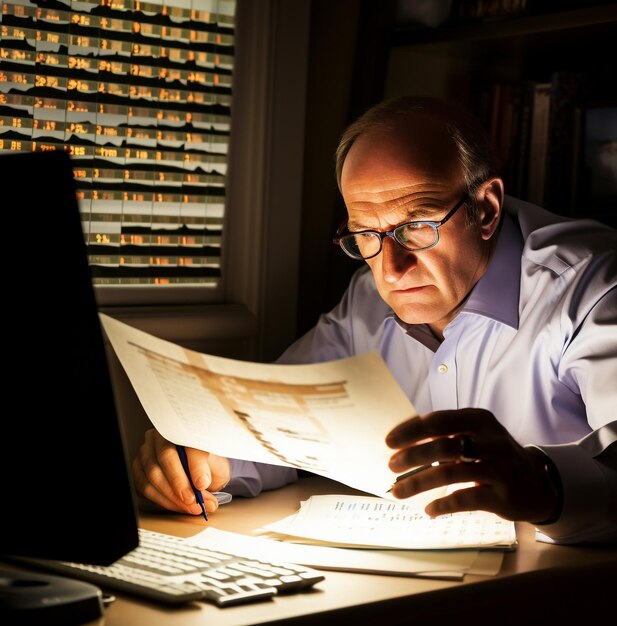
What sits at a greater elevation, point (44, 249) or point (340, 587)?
point (44, 249)

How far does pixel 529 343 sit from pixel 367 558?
59 centimetres

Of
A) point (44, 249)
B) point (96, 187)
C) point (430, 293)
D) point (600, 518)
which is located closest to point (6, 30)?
point (96, 187)

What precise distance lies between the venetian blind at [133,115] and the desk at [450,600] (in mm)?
863

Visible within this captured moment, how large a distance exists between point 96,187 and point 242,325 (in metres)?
0.42

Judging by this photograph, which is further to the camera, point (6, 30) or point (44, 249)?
point (6, 30)

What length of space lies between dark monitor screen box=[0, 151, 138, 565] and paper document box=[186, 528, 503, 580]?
28cm

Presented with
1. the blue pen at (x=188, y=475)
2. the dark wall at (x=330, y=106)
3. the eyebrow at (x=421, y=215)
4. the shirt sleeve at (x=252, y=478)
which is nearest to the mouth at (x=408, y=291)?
the eyebrow at (x=421, y=215)

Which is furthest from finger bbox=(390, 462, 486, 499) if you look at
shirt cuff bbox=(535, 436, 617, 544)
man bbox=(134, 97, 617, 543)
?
man bbox=(134, 97, 617, 543)

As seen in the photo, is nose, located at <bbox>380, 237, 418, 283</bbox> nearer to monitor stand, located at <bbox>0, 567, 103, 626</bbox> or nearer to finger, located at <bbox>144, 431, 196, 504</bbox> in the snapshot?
finger, located at <bbox>144, 431, 196, 504</bbox>

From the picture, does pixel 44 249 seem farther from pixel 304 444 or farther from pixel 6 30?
pixel 6 30

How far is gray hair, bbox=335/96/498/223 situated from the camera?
1.66 metres

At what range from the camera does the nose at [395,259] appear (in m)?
1.62

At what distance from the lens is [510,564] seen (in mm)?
1149

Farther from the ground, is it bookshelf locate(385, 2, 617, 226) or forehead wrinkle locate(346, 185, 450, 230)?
bookshelf locate(385, 2, 617, 226)
